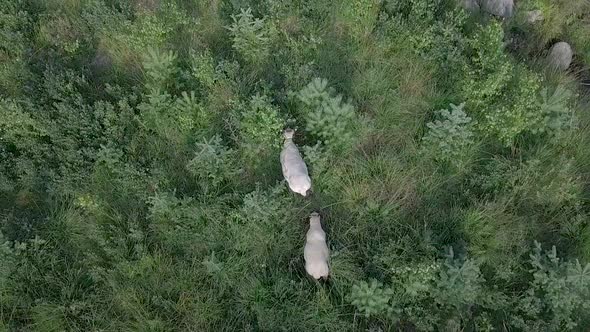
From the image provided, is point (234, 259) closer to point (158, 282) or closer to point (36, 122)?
point (158, 282)

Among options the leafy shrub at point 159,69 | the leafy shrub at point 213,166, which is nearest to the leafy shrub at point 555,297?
the leafy shrub at point 213,166

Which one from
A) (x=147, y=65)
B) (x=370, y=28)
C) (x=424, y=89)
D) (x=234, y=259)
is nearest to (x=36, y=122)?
(x=147, y=65)

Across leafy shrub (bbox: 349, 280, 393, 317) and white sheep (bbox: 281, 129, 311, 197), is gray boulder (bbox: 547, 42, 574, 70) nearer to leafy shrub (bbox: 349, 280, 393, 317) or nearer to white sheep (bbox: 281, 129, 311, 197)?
white sheep (bbox: 281, 129, 311, 197)

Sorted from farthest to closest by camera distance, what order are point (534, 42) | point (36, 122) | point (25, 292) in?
point (534, 42)
point (36, 122)
point (25, 292)

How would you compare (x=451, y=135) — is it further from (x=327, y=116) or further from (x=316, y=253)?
(x=316, y=253)

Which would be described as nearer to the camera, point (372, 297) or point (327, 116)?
point (372, 297)

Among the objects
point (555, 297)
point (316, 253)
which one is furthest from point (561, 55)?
point (316, 253)

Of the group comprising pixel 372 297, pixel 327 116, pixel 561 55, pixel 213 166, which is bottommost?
pixel 372 297
